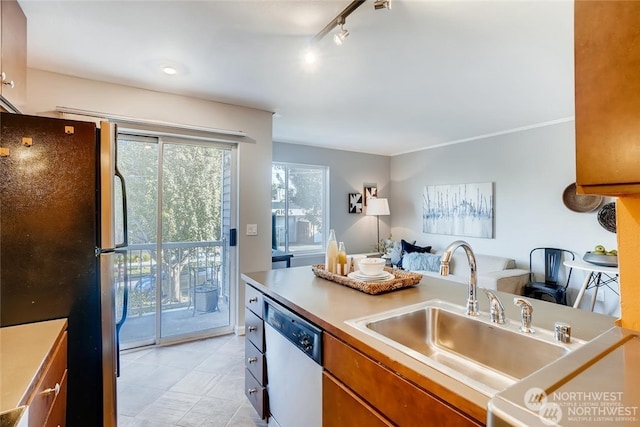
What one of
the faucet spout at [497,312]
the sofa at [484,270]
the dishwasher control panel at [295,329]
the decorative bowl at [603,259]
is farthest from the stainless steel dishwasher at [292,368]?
the decorative bowl at [603,259]

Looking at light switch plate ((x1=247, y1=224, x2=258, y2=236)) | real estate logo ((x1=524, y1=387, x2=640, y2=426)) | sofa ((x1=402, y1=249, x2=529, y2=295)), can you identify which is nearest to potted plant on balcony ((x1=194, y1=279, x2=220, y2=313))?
light switch plate ((x1=247, y1=224, x2=258, y2=236))

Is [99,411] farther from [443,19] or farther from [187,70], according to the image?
[443,19]

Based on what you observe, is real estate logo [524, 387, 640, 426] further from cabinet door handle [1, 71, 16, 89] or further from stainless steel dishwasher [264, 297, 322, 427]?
cabinet door handle [1, 71, 16, 89]

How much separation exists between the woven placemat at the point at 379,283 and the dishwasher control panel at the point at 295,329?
1.25 ft

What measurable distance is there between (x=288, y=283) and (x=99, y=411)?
1116 millimetres

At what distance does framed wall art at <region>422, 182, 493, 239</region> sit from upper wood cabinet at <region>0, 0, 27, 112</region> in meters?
5.00

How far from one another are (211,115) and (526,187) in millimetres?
4024

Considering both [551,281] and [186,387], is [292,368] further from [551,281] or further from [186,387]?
[551,281]

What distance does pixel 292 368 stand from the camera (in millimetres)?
1499

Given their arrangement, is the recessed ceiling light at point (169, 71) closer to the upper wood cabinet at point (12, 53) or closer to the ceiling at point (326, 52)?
the ceiling at point (326, 52)

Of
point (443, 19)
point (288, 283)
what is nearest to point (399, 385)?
point (288, 283)

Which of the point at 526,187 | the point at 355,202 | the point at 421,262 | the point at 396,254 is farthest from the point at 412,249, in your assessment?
the point at 526,187

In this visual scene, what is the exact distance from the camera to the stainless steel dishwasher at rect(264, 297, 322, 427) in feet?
4.34

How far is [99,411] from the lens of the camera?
5.09 feet
